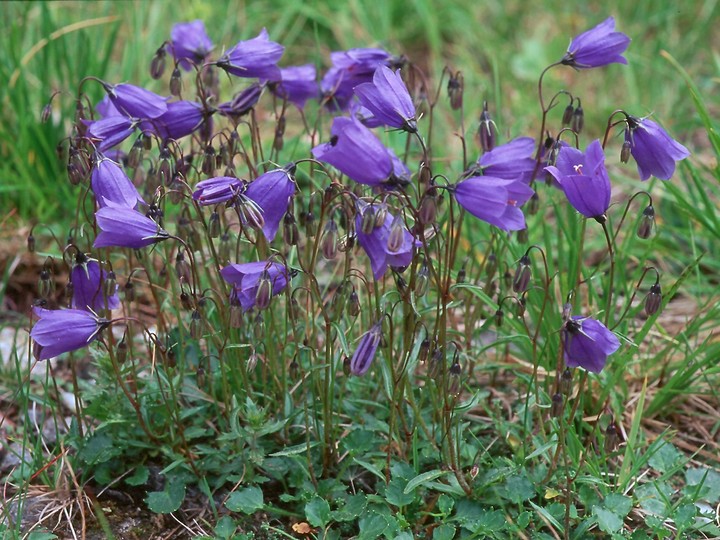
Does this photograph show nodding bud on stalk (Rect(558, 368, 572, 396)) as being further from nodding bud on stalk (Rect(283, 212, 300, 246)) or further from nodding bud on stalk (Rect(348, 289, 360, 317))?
nodding bud on stalk (Rect(283, 212, 300, 246))

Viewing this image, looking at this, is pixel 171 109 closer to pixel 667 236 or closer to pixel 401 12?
pixel 667 236

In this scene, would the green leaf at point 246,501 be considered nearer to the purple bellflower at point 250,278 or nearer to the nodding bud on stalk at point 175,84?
the purple bellflower at point 250,278

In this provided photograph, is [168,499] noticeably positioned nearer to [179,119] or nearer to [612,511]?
[179,119]

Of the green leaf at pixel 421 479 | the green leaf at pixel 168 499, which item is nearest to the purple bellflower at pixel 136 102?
the green leaf at pixel 168 499

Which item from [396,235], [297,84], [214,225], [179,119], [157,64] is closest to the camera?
[396,235]

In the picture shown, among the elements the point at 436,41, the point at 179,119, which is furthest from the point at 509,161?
the point at 436,41

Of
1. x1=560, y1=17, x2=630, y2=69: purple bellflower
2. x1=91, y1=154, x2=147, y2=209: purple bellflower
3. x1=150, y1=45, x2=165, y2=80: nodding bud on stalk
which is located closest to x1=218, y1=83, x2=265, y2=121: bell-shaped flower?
x1=150, y1=45, x2=165, y2=80: nodding bud on stalk
